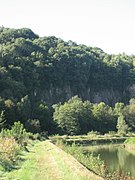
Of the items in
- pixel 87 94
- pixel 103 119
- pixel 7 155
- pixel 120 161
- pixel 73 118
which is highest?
pixel 87 94

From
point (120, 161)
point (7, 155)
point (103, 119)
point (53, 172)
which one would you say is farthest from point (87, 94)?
point (53, 172)

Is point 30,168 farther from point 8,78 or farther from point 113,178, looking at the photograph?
point 8,78

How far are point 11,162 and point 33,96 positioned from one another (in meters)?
122

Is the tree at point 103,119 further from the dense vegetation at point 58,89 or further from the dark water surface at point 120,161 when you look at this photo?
the dark water surface at point 120,161

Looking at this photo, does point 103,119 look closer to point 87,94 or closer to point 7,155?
point 87,94

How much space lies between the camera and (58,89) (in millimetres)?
167500

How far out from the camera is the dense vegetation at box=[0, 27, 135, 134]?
11350 centimetres

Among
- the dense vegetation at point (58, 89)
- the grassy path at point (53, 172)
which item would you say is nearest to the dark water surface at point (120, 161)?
the grassy path at point (53, 172)

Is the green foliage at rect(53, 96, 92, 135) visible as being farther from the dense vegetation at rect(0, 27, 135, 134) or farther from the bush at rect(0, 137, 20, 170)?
the bush at rect(0, 137, 20, 170)

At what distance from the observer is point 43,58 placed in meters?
174

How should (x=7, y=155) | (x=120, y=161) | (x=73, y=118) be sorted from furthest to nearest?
1. (x=73, y=118)
2. (x=120, y=161)
3. (x=7, y=155)

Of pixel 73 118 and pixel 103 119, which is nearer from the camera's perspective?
pixel 73 118

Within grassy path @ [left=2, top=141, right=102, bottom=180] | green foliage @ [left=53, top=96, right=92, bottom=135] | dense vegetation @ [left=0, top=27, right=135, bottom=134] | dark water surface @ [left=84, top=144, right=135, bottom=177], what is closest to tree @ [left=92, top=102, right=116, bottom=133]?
dense vegetation @ [left=0, top=27, right=135, bottom=134]

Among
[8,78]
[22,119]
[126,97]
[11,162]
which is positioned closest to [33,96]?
[8,78]
